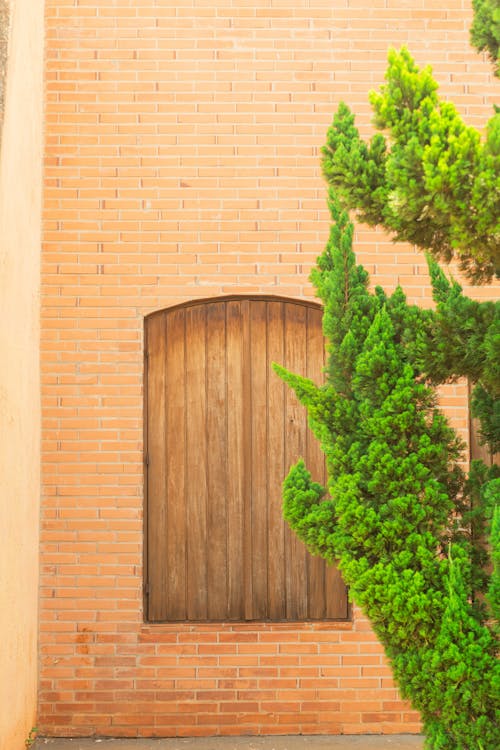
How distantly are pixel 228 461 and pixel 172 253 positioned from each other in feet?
4.90

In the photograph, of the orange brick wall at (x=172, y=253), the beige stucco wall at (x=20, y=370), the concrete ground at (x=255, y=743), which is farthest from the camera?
the orange brick wall at (x=172, y=253)

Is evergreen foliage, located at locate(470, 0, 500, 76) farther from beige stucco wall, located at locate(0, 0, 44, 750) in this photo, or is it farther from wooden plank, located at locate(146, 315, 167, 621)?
wooden plank, located at locate(146, 315, 167, 621)

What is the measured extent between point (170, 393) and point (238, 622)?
1.62 m

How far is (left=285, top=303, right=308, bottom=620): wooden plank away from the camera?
6175 millimetres

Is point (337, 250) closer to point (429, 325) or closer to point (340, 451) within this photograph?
point (429, 325)

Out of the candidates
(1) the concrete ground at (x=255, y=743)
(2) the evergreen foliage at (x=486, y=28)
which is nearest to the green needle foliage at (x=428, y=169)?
(2) the evergreen foliage at (x=486, y=28)

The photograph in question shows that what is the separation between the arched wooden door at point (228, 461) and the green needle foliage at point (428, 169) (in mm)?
2844

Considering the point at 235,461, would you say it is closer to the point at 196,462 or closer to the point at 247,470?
the point at 247,470

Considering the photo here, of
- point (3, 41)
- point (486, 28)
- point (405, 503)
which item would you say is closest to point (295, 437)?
point (405, 503)

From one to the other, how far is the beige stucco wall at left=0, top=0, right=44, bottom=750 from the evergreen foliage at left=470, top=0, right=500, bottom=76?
2598 mm

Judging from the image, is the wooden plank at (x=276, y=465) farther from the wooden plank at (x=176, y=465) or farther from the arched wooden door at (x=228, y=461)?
the wooden plank at (x=176, y=465)

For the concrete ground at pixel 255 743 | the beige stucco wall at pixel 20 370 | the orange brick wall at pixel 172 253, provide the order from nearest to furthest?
the beige stucco wall at pixel 20 370 < the concrete ground at pixel 255 743 < the orange brick wall at pixel 172 253

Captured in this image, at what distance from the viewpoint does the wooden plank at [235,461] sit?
6176mm

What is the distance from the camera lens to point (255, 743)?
5820mm
